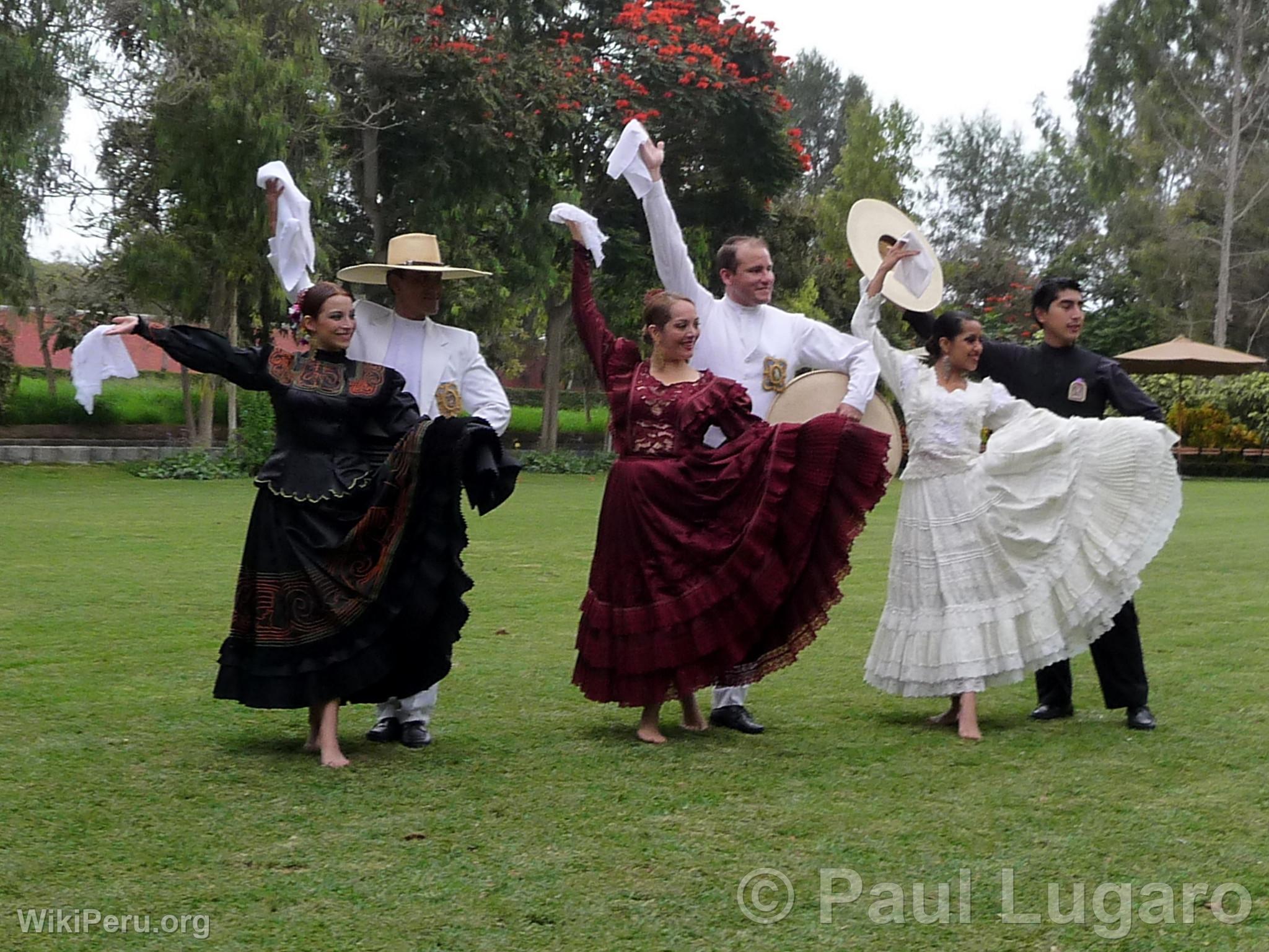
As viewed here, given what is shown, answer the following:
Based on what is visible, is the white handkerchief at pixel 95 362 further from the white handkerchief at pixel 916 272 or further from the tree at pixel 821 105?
the tree at pixel 821 105

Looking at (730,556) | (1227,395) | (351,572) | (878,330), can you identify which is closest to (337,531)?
(351,572)

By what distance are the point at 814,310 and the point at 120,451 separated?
15.8 meters

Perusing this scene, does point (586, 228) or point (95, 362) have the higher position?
point (586, 228)

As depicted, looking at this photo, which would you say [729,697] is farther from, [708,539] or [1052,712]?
[1052,712]

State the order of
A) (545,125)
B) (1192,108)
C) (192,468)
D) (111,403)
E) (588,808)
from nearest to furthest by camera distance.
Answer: (588,808)
(192,468)
(545,125)
(111,403)
(1192,108)

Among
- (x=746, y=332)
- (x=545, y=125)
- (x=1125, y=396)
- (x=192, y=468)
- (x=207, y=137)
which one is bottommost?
(x=192, y=468)

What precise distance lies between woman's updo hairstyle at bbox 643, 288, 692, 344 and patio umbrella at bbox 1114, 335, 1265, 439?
70.4ft

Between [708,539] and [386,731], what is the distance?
1452 mm

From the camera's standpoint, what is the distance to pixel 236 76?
20422 mm

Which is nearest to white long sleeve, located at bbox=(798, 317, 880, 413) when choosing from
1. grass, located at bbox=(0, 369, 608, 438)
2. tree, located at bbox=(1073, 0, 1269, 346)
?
grass, located at bbox=(0, 369, 608, 438)

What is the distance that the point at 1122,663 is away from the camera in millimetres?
6066

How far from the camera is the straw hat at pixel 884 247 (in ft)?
20.2

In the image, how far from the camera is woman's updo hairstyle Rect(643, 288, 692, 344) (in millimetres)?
5789

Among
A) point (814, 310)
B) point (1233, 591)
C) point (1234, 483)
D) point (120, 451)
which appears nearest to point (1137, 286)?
point (814, 310)
